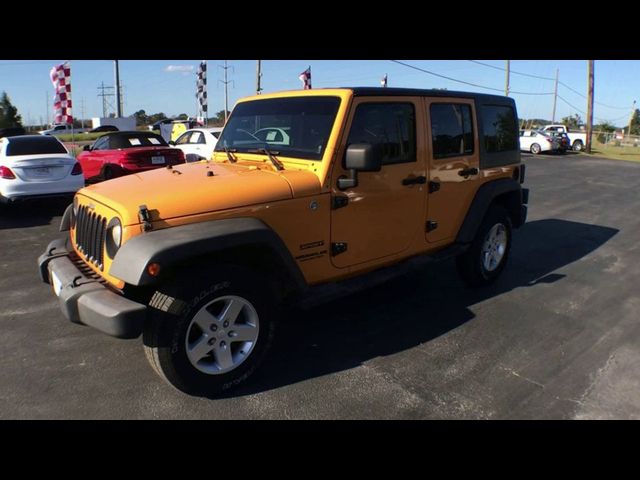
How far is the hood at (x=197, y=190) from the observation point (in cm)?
295

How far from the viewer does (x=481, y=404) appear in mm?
3059

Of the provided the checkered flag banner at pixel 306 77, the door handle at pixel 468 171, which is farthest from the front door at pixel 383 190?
the checkered flag banner at pixel 306 77

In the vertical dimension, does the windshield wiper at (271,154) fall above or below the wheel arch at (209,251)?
above

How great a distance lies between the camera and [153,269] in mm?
2646

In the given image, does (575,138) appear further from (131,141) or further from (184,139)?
(131,141)

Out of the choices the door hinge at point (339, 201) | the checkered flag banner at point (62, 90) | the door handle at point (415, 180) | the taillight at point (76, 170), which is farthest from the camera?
the checkered flag banner at point (62, 90)

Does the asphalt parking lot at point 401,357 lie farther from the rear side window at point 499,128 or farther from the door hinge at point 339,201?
the rear side window at point 499,128

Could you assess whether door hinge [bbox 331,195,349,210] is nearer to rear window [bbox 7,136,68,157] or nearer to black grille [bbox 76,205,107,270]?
black grille [bbox 76,205,107,270]

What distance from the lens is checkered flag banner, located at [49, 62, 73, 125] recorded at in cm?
1616

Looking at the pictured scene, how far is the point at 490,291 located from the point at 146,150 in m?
7.61

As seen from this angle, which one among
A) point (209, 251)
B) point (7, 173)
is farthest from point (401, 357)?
point (7, 173)

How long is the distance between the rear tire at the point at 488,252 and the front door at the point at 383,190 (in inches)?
37.5

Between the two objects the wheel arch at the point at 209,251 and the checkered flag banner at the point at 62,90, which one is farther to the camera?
the checkered flag banner at the point at 62,90
